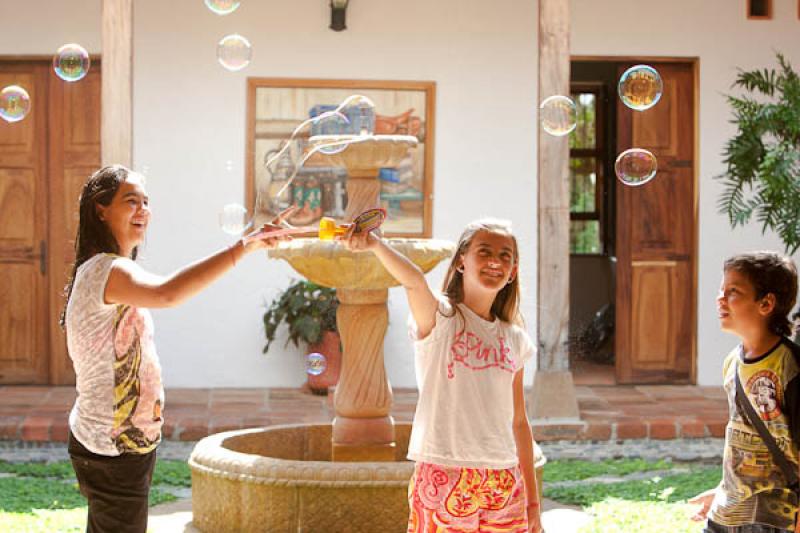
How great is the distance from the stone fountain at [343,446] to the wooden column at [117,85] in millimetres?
2850

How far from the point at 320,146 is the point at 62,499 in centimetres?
238

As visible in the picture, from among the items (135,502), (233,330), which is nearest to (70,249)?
(233,330)

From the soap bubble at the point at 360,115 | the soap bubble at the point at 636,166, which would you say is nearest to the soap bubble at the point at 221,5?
the soap bubble at the point at 360,115

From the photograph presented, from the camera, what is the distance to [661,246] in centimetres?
1069

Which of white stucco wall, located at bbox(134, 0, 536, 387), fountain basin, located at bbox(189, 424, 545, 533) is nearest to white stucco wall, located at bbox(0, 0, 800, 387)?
white stucco wall, located at bbox(134, 0, 536, 387)

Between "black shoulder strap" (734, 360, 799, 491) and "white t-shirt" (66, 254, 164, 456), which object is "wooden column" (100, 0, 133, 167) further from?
"black shoulder strap" (734, 360, 799, 491)

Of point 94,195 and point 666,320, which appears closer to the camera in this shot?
point 94,195

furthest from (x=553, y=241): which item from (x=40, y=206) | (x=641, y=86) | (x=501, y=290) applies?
(x=501, y=290)

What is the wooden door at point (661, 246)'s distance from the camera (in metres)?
10.6

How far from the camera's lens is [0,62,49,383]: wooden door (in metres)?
10.2

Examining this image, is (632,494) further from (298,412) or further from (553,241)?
(298,412)

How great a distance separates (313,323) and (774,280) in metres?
6.58

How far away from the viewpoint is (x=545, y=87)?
8562mm

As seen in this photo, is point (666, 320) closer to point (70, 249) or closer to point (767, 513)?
point (70, 249)
